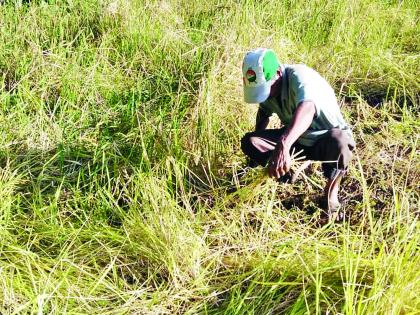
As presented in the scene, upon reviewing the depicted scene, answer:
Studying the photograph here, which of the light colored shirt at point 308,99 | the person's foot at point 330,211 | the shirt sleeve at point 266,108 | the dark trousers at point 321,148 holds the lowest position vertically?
the person's foot at point 330,211

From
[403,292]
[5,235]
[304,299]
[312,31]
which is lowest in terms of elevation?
[5,235]

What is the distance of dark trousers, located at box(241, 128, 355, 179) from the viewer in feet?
7.31

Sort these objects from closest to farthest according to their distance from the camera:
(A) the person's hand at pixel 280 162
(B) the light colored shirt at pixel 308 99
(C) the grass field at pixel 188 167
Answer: (C) the grass field at pixel 188 167 → (A) the person's hand at pixel 280 162 → (B) the light colored shirt at pixel 308 99

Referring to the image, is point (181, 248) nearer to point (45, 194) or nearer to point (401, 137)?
point (45, 194)

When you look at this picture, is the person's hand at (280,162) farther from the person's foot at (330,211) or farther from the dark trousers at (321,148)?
the person's foot at (330,211)

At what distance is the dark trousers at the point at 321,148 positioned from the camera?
7.31 ft

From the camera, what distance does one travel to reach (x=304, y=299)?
180 centimetres

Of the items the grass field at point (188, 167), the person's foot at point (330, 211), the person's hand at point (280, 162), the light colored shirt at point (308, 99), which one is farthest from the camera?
the person's foot at point (330, 211)

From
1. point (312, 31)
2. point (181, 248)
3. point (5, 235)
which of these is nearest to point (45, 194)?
point (5, 235)

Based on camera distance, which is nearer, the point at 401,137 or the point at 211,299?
the point at 211,299

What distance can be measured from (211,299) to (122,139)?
1.04 meters

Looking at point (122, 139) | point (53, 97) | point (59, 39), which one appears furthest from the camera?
point (59, 39)

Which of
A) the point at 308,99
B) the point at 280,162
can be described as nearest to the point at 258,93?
the point at 308,99

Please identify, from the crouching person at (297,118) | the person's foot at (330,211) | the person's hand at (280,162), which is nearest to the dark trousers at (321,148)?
the crouching person at (297,118)
